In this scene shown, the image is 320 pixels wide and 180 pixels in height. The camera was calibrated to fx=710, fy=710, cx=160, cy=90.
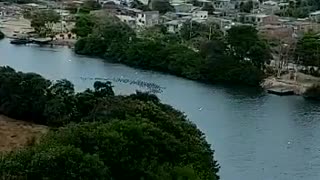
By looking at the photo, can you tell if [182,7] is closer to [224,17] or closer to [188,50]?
[224,17]

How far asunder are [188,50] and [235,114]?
4015 mm

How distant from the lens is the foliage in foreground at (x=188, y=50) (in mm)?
13477

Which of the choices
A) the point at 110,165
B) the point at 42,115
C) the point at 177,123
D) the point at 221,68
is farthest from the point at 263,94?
the point at 110,165

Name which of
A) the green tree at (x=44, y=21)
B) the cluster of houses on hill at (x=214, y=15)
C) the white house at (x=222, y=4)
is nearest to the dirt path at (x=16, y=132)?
the cluster of houses on hill at (x=214, y=15)

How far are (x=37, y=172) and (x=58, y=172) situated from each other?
127mm

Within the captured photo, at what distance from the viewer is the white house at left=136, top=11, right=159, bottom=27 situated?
18797 mm

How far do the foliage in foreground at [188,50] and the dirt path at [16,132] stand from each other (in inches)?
197

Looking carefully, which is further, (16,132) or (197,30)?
(197,30)

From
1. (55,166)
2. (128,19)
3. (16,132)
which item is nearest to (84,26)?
(128,19)

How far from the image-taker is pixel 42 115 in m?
9.28

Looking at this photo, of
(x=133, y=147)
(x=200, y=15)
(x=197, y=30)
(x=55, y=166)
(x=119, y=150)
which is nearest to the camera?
(x=55, y=166)

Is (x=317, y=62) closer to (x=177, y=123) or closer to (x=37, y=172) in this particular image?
(x=177, y=123)

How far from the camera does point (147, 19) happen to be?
1903 cm

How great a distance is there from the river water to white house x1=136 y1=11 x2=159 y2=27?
312 centimetres
